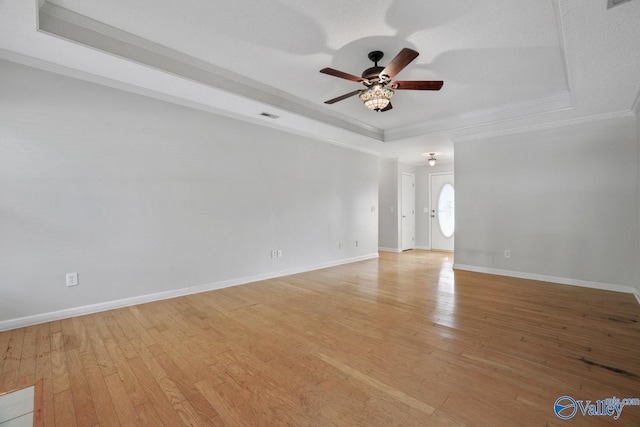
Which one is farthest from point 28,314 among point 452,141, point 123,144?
point 452,141

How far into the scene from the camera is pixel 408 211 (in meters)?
8.15

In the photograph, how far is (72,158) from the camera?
9.70 feet

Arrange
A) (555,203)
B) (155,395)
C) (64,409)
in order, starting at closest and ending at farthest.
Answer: (64,409)
(155,395)
(555,203)

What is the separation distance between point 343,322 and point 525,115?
4235 millimetres

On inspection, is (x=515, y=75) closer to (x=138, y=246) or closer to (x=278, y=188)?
(x=278, y=188)

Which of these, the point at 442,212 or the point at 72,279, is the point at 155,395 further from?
the point at 442,212

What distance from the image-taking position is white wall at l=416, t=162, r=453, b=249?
26.8ft

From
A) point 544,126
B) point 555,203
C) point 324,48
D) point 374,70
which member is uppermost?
point 324,48

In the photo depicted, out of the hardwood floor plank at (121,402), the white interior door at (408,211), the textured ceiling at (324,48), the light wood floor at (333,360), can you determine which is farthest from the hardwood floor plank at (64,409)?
the white interior door at (408,211)

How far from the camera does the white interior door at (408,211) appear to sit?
7887mm

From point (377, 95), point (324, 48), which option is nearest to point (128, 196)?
point (324, 48)

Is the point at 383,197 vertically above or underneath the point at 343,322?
above

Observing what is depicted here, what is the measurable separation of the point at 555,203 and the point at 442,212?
348 centimetres

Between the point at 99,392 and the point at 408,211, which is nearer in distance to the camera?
the point at 99,392
